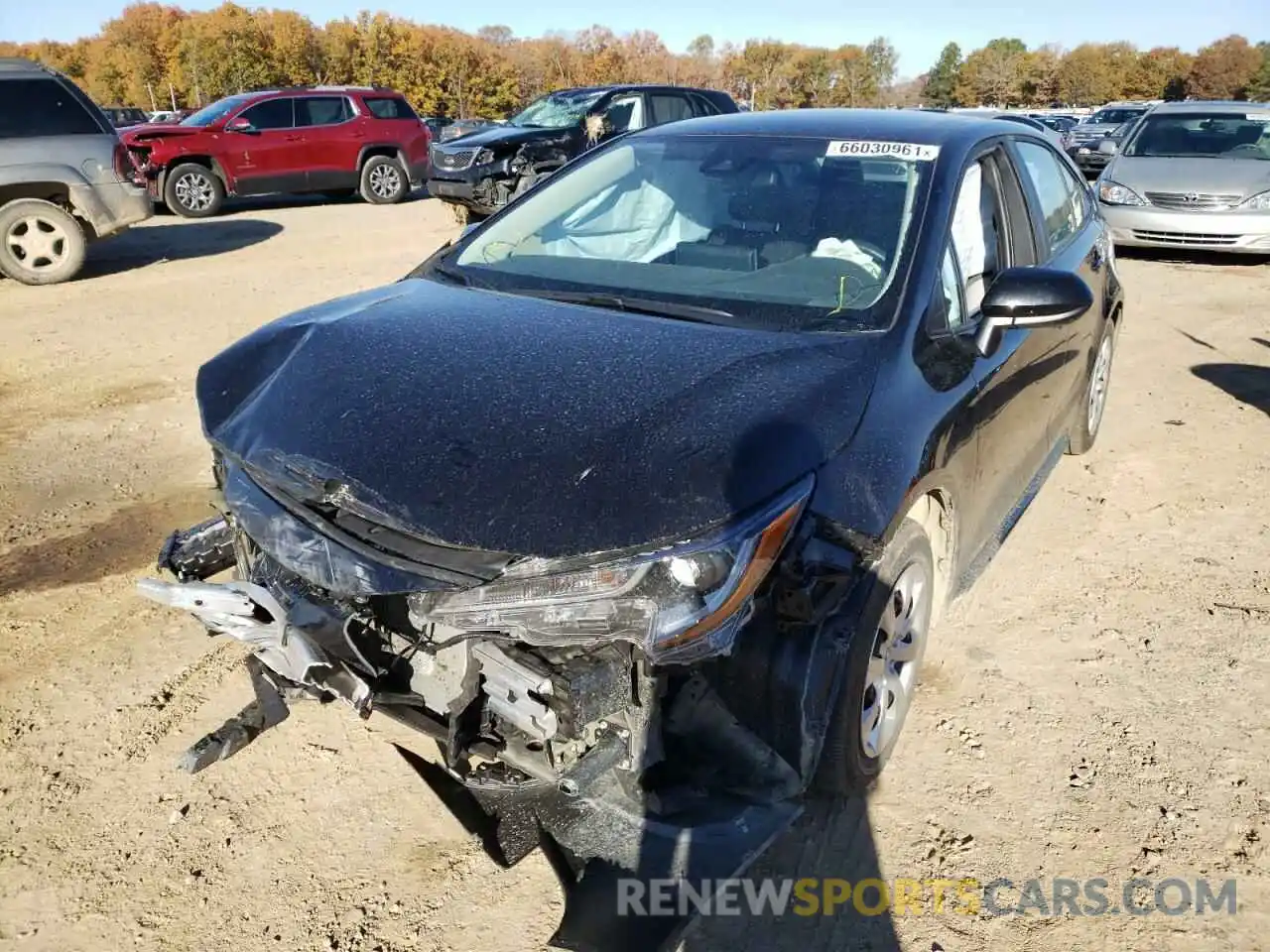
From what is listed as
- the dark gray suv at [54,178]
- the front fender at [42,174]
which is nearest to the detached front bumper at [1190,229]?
the dark gray suv at [54,178]

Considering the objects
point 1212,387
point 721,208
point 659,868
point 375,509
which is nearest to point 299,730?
point 375,509

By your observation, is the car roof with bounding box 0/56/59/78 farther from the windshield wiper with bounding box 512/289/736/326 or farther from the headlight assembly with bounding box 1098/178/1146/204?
the headlight assembly with bounding box 1098/178/1146/204

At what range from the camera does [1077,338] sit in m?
4.20

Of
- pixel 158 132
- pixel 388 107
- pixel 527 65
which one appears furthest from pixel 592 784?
pixel 527 65

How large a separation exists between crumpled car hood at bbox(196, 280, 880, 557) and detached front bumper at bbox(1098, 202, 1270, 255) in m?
8.94

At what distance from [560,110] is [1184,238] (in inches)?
315

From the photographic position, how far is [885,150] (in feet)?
10.6

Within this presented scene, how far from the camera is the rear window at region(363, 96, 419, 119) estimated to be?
1582cm

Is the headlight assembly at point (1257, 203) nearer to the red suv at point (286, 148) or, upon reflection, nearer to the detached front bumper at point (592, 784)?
the detached front bumper at point (592, 784)

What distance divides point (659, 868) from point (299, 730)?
151cm

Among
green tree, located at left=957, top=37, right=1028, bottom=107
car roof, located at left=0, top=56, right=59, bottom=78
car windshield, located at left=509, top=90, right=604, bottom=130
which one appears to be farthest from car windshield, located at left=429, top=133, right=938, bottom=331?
green tree, located at left=957, top=37, right=1028, bottom=107

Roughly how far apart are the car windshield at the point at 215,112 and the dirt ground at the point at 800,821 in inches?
428

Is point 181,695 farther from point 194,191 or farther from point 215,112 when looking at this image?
point 215,112

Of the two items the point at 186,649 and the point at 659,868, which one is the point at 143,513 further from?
the point at 659,868
